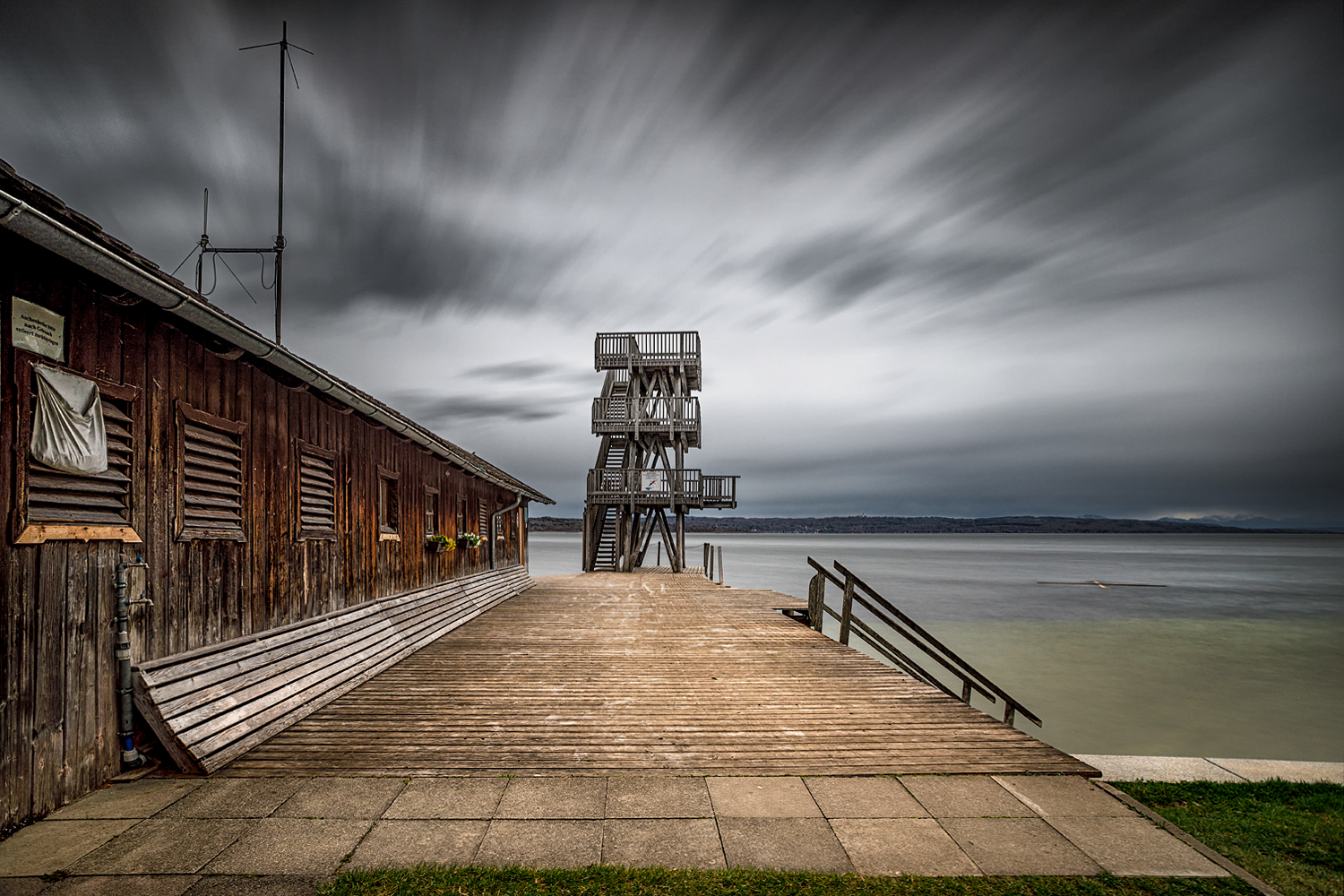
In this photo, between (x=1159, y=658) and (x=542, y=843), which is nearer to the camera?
(x=542, y=843)

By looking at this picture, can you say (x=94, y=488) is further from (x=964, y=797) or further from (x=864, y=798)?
(x=964, y=797)

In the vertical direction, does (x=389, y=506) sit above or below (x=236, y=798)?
above

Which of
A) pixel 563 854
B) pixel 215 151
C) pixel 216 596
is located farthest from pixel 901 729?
pixel 215 151

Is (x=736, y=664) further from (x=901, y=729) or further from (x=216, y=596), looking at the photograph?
(x=216, y=596)

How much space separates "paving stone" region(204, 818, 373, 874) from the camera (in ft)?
10.7

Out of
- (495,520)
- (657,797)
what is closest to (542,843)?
(657,797)

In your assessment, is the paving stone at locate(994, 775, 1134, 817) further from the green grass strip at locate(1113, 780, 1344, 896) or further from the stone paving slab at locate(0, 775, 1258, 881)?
the green grass strip at locate(1113, 780, 1344, 896)

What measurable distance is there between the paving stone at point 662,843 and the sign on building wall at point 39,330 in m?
4.37

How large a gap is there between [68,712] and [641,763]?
364 centimetres

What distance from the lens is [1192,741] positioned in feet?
37.8

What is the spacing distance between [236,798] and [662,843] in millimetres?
2806

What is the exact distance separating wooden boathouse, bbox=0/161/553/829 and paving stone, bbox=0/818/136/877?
155mm

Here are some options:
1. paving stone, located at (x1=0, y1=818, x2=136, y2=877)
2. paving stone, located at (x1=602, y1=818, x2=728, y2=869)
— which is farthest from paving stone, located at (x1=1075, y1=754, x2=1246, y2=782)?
paving stone, located at (x1=0, y1=818, x2=136, y2=877)

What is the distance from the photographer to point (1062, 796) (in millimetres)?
4184
